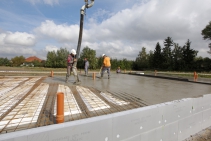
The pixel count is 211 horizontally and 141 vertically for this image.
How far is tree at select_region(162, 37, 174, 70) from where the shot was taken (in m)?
49.9

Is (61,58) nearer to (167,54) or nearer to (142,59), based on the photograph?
(142,59)

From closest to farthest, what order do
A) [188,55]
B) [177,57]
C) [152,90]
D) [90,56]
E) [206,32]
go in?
[152,90] → [206,32] → [188,55] → [177,57] → [90,56]

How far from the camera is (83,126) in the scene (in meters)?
2.52

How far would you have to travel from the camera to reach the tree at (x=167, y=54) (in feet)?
164

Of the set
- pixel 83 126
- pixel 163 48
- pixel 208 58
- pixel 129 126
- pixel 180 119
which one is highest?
pixel 163 48

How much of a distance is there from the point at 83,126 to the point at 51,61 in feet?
237

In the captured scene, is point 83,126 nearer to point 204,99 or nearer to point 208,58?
point 204,99

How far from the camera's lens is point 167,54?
51.9 meters

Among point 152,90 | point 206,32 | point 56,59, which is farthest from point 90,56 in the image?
point 152,90

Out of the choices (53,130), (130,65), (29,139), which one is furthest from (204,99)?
(130,65)

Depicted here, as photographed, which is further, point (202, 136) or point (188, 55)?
point (188, 55)

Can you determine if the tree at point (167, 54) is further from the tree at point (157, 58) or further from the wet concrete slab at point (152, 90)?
the wet concrete slab at point (152, 90)

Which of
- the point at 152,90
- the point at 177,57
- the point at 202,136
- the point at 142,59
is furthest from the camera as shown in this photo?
the point at 142,59

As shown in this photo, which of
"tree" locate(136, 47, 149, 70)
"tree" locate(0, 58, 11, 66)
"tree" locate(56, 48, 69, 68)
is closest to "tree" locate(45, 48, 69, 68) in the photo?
"tree" locate(56, 48, 69, 68)
